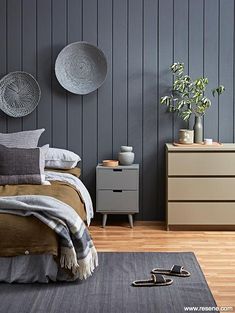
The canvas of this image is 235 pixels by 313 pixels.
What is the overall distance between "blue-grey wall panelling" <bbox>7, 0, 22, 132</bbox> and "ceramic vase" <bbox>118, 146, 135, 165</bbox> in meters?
1.25

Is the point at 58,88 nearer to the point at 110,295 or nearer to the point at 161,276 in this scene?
the point at 161,276

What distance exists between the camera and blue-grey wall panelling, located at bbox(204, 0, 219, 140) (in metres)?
6.24

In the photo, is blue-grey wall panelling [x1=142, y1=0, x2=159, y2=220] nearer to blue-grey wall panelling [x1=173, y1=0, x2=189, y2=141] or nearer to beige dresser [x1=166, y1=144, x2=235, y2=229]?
blue-grey wall panelling [x1=173, y1=0, x2=189, y2=141]

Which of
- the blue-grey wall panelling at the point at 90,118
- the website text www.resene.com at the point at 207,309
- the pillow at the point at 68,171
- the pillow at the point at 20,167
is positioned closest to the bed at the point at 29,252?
the website text www.resene.com at the point at 207,309

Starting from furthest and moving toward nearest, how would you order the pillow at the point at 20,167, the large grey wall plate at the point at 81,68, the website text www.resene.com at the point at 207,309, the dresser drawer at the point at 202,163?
the large grey wall plate at the point at 81,68 → the dresser drawer at the point at 202,163 → the pillow at the point at 20,167 → the website text www.resene.com at the point at 207,309

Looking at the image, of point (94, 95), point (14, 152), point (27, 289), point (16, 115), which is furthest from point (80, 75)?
point (27, 289)

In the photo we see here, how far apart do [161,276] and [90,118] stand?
2412 millimetres

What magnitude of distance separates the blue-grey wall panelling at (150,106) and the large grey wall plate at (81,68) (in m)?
0.42

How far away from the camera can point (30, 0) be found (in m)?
6.25

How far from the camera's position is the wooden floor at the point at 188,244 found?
4453 millimetres

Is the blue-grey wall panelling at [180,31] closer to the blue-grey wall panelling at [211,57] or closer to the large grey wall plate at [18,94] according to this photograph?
the blue-grey wall panelling at [211,57]

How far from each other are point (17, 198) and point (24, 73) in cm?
214

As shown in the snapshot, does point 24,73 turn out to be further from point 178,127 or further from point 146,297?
point 146,297

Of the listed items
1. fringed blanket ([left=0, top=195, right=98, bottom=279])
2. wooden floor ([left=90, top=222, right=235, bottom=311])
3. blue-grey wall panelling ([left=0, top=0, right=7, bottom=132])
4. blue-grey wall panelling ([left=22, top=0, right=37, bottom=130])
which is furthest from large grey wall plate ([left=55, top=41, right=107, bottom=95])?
fringed blanket ([left=0, top=195, right=98, bottom=279])
